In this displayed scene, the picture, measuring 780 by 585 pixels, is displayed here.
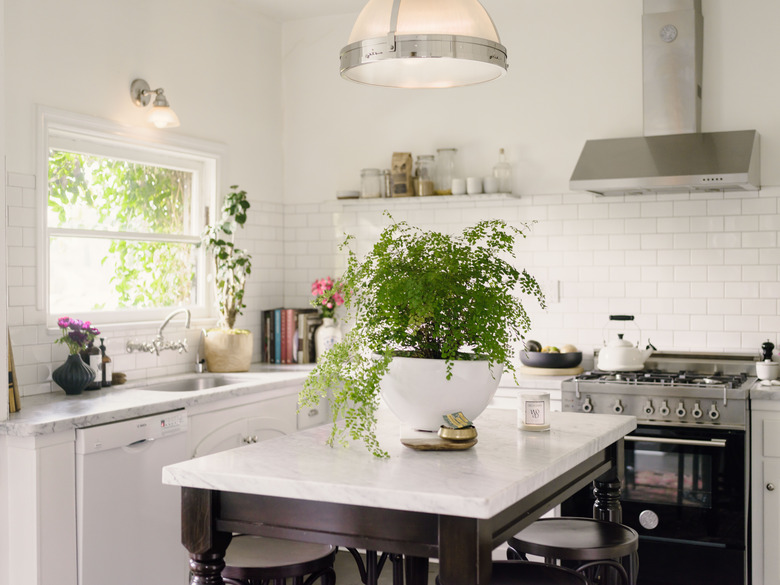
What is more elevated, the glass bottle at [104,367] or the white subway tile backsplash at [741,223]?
the white subway tile backsplash at [741,223]

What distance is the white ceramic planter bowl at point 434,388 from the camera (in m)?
2.40

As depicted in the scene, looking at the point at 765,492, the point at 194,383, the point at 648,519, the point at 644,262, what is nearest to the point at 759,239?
the point at 644,262

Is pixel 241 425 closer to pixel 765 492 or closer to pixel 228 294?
pixel 228 294

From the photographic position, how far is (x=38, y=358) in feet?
13.3

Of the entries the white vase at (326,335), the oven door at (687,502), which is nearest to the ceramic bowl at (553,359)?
the oven door at (687,502)

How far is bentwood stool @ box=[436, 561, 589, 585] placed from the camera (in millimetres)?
2334

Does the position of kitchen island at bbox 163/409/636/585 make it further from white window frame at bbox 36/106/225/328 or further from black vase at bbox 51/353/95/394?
white window frame at bbox 36/106/225/328

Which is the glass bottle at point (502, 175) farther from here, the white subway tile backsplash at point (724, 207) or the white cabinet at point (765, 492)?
the white cabinet at point (765, 492)

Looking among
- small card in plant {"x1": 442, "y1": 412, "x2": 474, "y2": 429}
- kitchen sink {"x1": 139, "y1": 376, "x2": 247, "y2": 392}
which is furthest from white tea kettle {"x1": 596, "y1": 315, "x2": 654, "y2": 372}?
small card in plant {"x1": 442, "y1": 412, "x2": 474, "y2": 429}

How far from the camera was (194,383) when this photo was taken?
4.79 metres

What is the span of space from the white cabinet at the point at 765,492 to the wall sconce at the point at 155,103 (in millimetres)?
3173

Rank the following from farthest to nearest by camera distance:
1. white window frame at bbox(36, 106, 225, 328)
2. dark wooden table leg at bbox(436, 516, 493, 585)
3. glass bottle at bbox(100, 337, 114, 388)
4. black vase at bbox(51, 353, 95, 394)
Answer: glass bottle at bbox(100, 337, 114, 388) < white window frame at bbox(36, 106, 225, 328) < black vase at bbox(51, 353, 95, 394) < dark wooden table leg at bbox(436, 516, 493, 585)

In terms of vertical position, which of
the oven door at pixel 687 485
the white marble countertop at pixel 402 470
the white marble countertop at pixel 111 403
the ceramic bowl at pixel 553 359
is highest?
the ceramic bowl at pixel 553 359

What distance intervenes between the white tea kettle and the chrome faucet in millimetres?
2207
